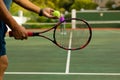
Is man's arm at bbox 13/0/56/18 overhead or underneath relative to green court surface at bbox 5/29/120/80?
overhead

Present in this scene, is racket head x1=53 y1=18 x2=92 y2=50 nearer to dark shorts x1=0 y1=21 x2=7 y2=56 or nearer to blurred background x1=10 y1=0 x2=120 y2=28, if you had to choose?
dark shorts x1=0 y1=21 x2=7 y2=56

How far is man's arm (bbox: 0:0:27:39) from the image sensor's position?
368cm

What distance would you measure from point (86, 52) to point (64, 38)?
722 cm

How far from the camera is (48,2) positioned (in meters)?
45.1

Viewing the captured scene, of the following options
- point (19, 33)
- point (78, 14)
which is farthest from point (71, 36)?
point (78, 14)

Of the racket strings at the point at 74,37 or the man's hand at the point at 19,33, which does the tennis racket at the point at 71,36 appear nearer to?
the racket strings at the point at 74,37

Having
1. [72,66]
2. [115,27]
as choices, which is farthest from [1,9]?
[115,27]

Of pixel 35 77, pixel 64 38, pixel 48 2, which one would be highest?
pixel 48 2

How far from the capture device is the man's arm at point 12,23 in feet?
12.1

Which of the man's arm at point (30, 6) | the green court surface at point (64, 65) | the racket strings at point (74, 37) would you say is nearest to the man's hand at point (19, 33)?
the man's arm at point (30, 6)

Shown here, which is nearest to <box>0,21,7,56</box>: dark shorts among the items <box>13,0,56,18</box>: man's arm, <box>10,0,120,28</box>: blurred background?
<box>13,0,56,18</box>: man's arm

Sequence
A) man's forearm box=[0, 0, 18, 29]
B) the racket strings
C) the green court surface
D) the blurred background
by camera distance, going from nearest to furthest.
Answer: man's forearm box=[0, 0, 18, 29] → the racket strings → the green court surface → the blurred background

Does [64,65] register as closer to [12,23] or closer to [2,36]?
[2,36]

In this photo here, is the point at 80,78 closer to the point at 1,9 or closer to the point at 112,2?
the point at 1,9
